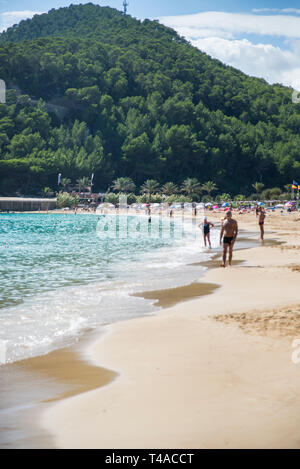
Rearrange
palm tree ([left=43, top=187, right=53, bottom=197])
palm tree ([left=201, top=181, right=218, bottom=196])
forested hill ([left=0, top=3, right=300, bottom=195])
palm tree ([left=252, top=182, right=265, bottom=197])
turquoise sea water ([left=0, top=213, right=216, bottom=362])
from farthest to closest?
palm tree ([left=252, top=182, right=265, bottom=197])
forested hill ([left=0, top=3, right=300, bottom=195])
palm tree ([left=201, top=181, right=218, bottom=196])
palm tree ([left=43, top=187, right=53, bottom=197])
turquoise sea water ([left=0, top=213, right=216, bottom=362])

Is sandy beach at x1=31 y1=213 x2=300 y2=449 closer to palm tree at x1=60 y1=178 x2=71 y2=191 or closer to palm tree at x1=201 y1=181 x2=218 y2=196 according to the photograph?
palm tree at x1=60 y1=178 x2=71 y2=191

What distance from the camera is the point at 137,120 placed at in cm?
13412

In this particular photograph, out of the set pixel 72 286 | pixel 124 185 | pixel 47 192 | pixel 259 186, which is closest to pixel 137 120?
pixel 124 185

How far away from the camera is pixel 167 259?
1961cm

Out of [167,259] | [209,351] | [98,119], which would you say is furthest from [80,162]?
[209,351]

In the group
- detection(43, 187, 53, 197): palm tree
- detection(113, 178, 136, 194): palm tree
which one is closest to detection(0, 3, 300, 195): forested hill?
detection(43, 187, 53, 197): palm tree

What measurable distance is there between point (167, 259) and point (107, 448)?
15544 millimetres

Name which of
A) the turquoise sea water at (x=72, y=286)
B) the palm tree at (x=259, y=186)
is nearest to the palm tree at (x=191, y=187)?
the palm tree at (x=259, y=186)

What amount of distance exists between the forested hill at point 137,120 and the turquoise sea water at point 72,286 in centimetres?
8975

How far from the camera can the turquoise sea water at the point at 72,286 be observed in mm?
8312

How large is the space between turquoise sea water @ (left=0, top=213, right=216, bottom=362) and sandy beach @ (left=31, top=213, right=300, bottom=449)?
2.87 ft

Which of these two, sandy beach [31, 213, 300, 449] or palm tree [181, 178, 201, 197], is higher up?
palm tree [181, 178, 201, 197]

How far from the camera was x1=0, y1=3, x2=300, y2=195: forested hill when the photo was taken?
121 metres
